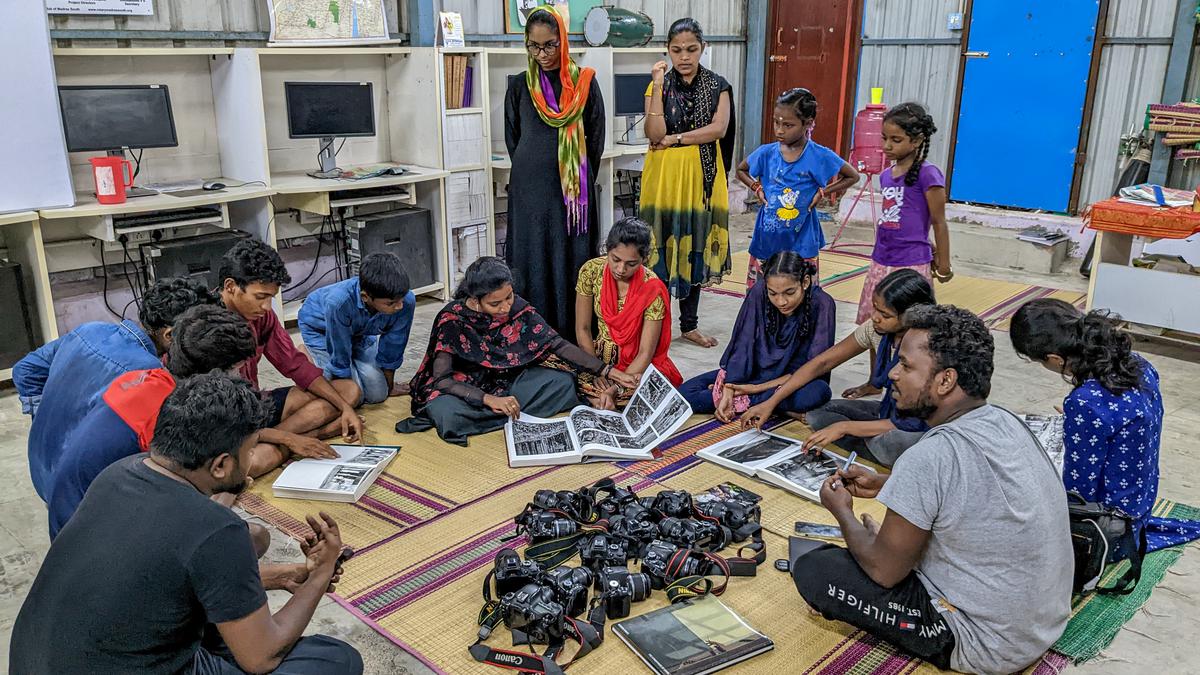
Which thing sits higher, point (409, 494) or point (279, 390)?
point (279, 390)

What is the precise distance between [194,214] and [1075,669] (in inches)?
161

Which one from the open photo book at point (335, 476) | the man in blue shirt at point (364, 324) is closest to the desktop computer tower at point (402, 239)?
the man in blue shirt at point (364, 324)

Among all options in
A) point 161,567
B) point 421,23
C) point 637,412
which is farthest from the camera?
point 421,23

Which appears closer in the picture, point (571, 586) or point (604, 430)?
point (571, 586)

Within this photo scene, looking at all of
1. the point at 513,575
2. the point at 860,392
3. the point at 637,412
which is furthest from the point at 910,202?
the point at 513,575

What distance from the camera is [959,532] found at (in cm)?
191

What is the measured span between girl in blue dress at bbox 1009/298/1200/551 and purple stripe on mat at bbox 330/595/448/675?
1.77m

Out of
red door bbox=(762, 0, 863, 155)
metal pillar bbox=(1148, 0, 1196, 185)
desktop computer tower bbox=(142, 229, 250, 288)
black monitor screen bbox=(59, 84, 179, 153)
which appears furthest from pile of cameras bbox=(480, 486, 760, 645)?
red door bbox=(762, 0, 863, 155)

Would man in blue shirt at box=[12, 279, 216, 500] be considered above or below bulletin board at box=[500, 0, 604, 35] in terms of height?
below

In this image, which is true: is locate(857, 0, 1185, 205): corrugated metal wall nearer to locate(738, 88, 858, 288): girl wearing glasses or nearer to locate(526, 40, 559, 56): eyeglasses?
locate(738, 88, 858, 288): girl wearing glasses

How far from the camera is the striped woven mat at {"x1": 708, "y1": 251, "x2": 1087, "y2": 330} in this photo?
17.7 ft

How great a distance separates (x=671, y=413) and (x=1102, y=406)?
153 centimetres

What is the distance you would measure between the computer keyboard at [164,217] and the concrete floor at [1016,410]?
861mm

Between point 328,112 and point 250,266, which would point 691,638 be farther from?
point 328,112
